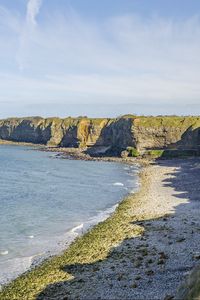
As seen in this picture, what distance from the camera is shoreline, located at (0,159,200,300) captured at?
80.6 ft

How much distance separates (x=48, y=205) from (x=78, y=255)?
81.0 feet

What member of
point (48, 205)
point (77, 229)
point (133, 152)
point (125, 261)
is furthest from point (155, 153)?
point (125, 261)

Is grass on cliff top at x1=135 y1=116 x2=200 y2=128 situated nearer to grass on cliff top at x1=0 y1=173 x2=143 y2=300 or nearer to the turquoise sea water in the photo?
the turquoise sea water

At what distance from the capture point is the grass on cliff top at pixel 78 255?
26797 millimetres

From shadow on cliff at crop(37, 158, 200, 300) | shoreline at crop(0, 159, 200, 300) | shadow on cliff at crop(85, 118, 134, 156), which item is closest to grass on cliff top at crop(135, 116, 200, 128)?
shadow on cliff at crop(85, 118, 134, 156)

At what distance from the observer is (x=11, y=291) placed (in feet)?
88.0

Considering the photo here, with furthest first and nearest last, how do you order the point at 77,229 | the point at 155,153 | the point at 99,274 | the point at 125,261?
the point at 155,153 → the point at 77,229 → the point at 125,261 → the point at 99,274

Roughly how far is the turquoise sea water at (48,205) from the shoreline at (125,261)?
2732 millimetres

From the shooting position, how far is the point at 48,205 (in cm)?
5744

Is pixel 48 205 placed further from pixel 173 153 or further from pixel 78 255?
pixel 173 153

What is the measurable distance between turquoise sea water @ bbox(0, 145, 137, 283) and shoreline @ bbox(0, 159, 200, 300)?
273 cm

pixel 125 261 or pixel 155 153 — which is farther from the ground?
pixel 155 153

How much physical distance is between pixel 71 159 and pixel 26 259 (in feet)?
345

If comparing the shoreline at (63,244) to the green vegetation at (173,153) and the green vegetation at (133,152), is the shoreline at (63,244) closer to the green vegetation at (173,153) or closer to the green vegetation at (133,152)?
the green vegetation at (173,153)
